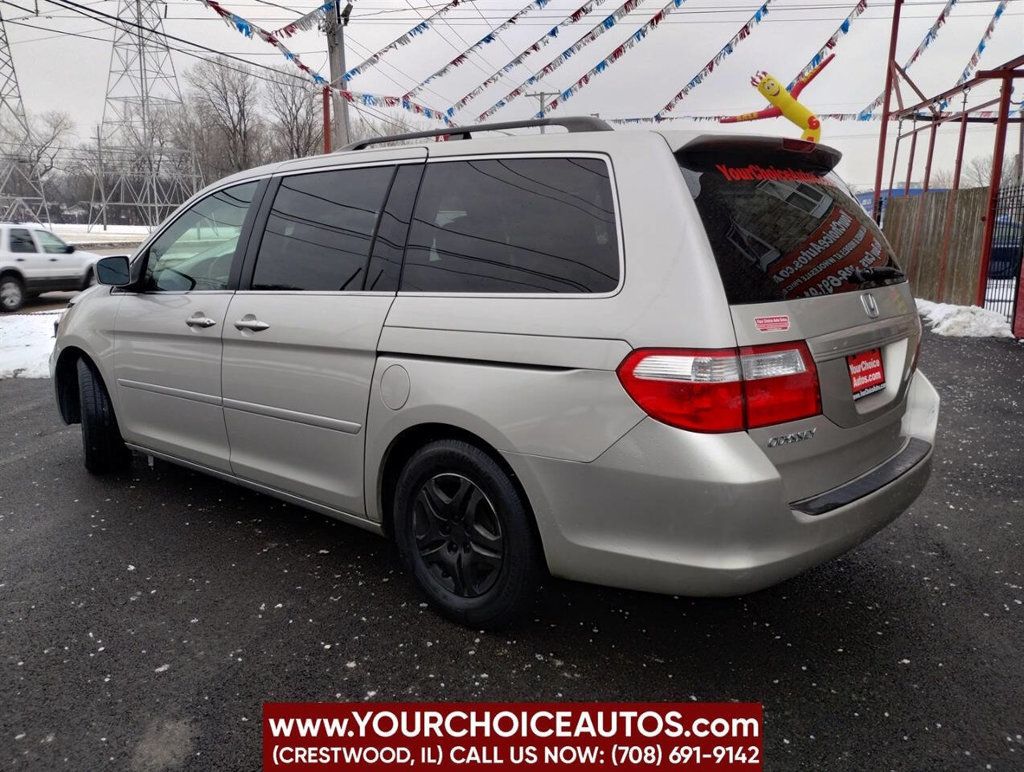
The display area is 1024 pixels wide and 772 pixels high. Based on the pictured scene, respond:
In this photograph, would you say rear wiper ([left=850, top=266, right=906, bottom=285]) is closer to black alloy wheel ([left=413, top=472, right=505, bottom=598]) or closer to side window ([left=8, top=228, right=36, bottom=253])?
black alloy wheel ([left=413, top=472, right=505, bottom=598])

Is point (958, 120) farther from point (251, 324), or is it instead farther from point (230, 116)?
point (230, 116)

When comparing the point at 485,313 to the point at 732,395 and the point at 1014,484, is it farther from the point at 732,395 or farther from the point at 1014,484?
the point at 1014,484

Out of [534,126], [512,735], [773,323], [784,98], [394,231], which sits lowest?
[512,735]

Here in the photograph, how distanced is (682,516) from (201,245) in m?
A: 2.93

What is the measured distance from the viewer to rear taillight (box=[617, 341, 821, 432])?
220 cm

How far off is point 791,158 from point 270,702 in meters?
2.65

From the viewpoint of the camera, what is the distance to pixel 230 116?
192 ft

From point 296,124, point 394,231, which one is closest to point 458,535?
point 394,231

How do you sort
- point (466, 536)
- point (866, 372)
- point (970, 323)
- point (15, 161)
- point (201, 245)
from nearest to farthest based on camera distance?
point (866, 372), point (466, 536), point (201, 245), point (970, 323), point (15, 161)

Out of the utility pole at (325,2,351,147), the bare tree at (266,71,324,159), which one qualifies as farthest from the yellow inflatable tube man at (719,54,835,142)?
the bare tree at (266,71,324,159)

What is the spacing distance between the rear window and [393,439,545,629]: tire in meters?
1.03

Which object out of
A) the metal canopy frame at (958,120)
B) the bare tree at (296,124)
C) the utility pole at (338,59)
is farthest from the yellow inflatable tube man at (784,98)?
the bare tree at (296,124)

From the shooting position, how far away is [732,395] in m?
2.20

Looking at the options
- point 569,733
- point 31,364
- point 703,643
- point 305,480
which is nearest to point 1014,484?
point 703,643
